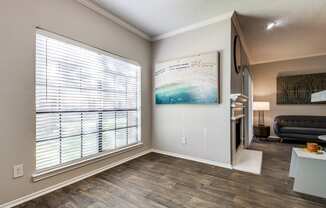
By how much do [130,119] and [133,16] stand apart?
5.91 feet

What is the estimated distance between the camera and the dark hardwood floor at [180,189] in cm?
160

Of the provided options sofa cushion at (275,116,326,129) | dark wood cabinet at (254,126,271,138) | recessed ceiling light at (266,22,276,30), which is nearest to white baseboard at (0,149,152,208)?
recessed ceiling light at (266,22,276,30)

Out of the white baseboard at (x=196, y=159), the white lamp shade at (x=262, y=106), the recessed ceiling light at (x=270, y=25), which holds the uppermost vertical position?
the recessed ceiling light at (x=270, y=25)

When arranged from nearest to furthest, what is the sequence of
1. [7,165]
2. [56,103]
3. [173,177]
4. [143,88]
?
[7,165], [56,103], [173,177], [143,88]

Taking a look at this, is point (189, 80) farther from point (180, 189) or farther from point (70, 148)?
point (70, 148)

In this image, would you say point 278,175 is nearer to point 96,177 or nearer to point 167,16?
point 96,177

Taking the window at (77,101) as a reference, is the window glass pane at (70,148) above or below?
below

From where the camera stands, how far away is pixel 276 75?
196 inches

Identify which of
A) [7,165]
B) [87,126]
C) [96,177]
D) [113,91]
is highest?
[113,91]

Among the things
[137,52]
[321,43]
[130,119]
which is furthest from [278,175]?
[321,43]

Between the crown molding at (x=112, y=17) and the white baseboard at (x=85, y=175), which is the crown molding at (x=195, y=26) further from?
the white baseboard at (x=85, y=175)

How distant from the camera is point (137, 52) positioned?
3072mm

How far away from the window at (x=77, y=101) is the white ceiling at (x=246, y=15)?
765 millimetres

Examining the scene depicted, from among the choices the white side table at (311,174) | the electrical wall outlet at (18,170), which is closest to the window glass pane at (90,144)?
the electrical wall outlet at (18,170)
